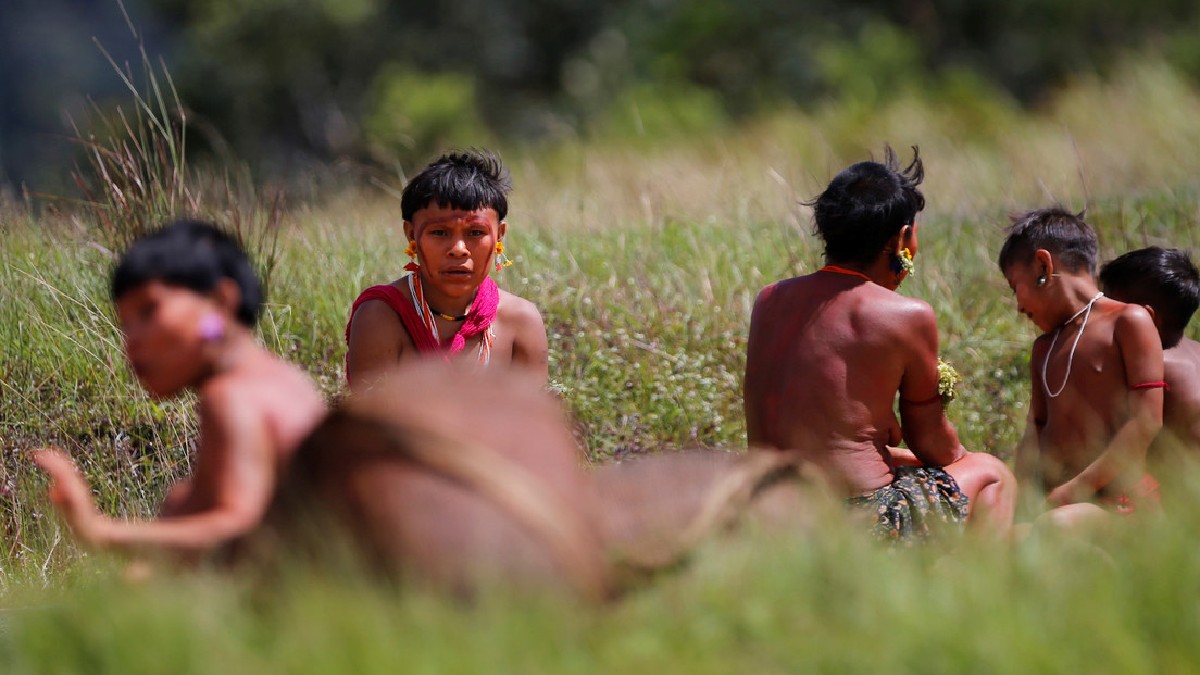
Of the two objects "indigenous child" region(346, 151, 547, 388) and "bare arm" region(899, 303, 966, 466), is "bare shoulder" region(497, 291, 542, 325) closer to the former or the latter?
"indigenous child" region(346, 151, 547, 388)

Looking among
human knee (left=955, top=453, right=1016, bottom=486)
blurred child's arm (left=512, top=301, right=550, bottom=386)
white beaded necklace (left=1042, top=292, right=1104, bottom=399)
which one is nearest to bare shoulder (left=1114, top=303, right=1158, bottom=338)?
white beaded necklace (left=1042, top=292, right=1104, bottom=399)

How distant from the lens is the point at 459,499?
7.93 ft

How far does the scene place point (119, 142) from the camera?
5863mm

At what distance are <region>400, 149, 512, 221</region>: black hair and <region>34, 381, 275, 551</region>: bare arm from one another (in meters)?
1.97

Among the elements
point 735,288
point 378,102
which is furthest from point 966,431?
point 378,102

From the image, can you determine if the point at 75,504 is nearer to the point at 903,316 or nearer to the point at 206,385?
the point at 206,385

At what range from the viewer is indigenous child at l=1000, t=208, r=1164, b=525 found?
3.92 metres

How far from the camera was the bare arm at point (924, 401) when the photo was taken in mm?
3820

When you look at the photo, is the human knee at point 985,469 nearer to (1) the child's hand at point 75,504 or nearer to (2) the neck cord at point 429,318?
(2) the neck cord at point 429,318

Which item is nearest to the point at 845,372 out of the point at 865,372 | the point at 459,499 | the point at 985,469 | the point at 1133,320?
the point at 865,372

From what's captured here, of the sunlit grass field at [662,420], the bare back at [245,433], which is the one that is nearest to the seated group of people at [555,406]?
the bare back at [245,433]

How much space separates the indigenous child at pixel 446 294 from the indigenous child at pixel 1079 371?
1692mm

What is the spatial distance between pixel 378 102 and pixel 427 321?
20.8 m

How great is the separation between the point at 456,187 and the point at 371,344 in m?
0.60
